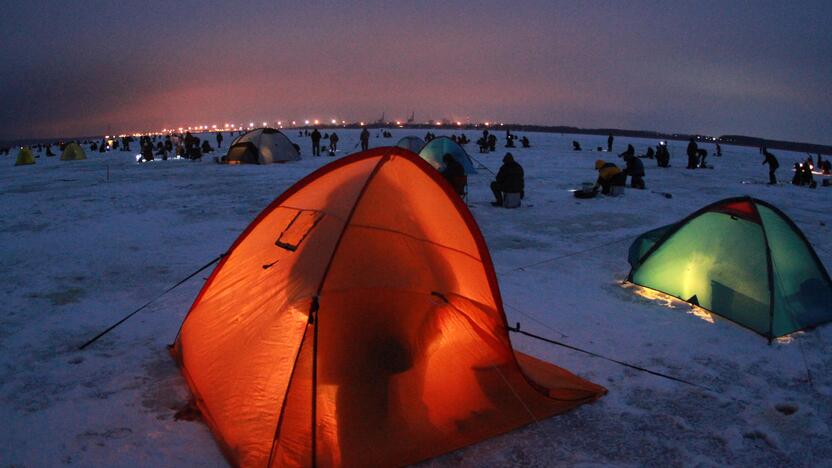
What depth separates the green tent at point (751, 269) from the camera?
205 inches

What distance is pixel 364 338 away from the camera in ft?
11.5

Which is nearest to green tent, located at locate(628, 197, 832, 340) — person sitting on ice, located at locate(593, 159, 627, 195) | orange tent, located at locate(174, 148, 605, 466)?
orange tent, located at locate(174, 148, 605, 466)

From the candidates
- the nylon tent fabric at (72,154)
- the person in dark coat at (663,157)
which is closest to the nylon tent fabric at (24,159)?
the nylon tent fabric at (72,154)

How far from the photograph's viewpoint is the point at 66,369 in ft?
14.2

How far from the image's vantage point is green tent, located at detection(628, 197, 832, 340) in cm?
522

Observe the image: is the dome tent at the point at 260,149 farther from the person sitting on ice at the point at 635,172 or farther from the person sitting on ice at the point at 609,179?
the person sitting on ice at the point at 635,172

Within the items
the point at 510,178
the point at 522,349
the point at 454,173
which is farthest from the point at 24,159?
the point at 522,349

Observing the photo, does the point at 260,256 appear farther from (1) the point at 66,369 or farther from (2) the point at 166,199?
(2) the point at 166,199

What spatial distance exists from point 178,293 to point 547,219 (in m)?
8.39

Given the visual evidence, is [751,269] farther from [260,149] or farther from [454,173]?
[260,149]

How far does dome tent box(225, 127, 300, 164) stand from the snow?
14487 mm

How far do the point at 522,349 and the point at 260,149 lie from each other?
2292cm

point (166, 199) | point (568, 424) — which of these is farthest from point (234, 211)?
point (568, 424)

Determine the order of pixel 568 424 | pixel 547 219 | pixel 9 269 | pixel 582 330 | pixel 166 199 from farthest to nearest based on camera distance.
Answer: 1. pixel 166 199
2. pixel 547 219
3. pixel 9 269
4. pixel 582 330
5. pixel 568 424
